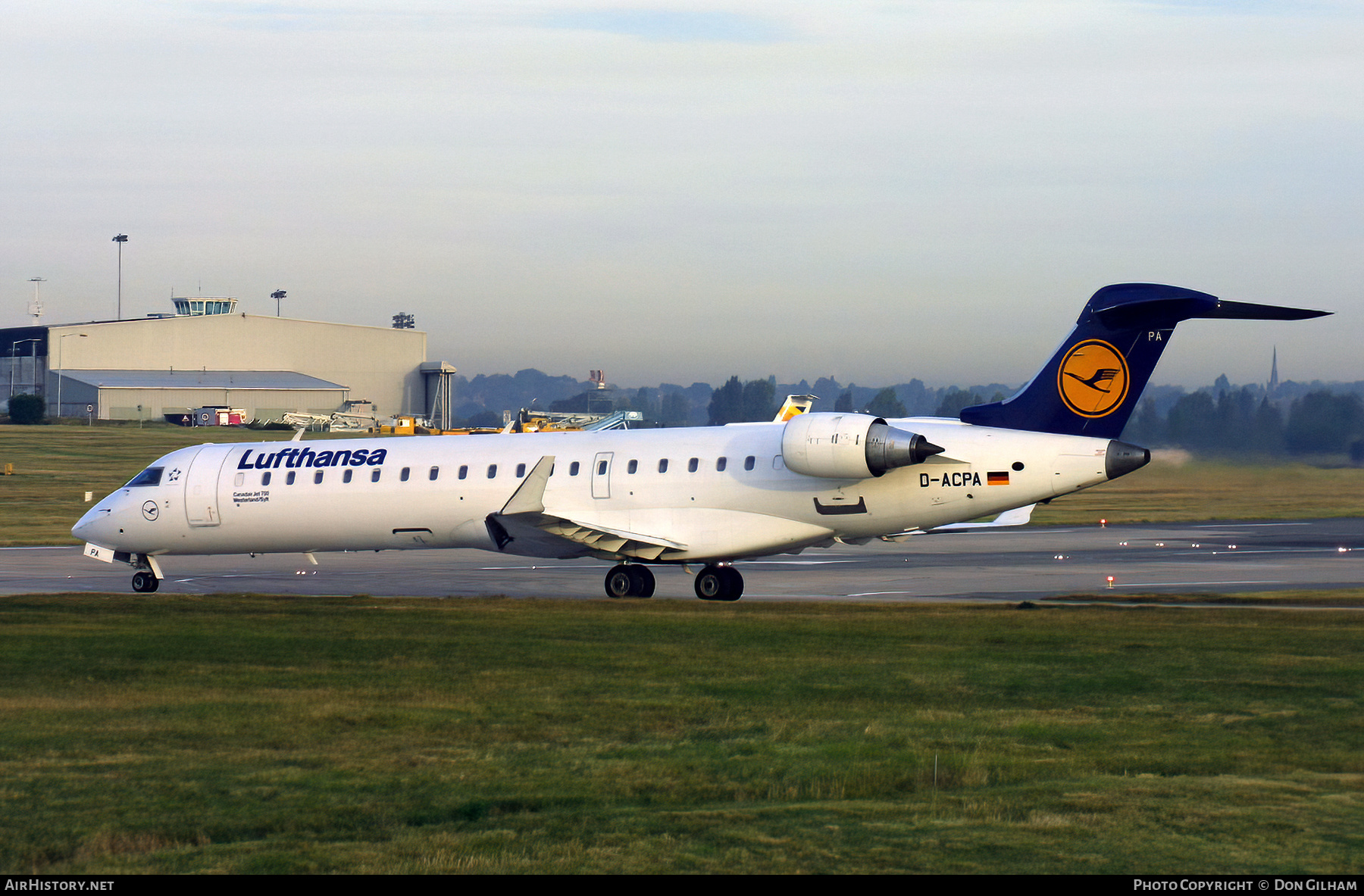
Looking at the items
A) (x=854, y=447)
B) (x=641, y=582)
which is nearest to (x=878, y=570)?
(x=641, y=582)

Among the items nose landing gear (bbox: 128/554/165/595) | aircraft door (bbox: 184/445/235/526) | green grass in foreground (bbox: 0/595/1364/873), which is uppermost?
aircraft door (bbox: 184/445/235/526)

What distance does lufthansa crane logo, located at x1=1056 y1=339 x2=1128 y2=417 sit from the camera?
2212cm

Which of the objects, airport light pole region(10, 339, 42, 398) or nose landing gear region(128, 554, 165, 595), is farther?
airport light pole region(10, 339, 42, 398)

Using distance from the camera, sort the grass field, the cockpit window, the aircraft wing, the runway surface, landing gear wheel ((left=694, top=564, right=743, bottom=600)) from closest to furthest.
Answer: the aircraft wing
landing gear wheel ((left=694, top=564, right=743, bottom=600))
the runway surface
the cockpit window
the grass field

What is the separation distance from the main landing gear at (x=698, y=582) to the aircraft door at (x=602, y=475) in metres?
1.41

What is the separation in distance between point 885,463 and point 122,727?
45.3 ft

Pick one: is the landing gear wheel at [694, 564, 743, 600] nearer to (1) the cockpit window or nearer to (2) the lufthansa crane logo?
(2) the lufthansa crane logo

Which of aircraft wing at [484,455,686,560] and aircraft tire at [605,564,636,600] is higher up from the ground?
aircraft wing at [484,455,686,560]

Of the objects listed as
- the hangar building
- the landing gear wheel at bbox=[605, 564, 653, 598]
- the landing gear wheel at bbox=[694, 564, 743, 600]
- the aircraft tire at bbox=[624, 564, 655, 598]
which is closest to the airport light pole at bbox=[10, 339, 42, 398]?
the hangar building

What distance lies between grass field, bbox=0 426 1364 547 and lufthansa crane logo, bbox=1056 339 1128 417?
36.1 ft

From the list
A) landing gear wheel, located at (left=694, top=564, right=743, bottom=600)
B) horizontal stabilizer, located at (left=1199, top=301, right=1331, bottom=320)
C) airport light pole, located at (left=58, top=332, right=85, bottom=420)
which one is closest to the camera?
horizontal stabilizer, located at (left=1199, top=301, right=1331, bottom=320)

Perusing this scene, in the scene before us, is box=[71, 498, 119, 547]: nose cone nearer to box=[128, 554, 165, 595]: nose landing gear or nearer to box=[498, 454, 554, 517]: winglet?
box=[128, 554, 165, 595]: nose landing gear

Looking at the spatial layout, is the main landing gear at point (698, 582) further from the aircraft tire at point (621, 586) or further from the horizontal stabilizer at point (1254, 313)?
the horizontal stabilizer at point (1254, 313)
